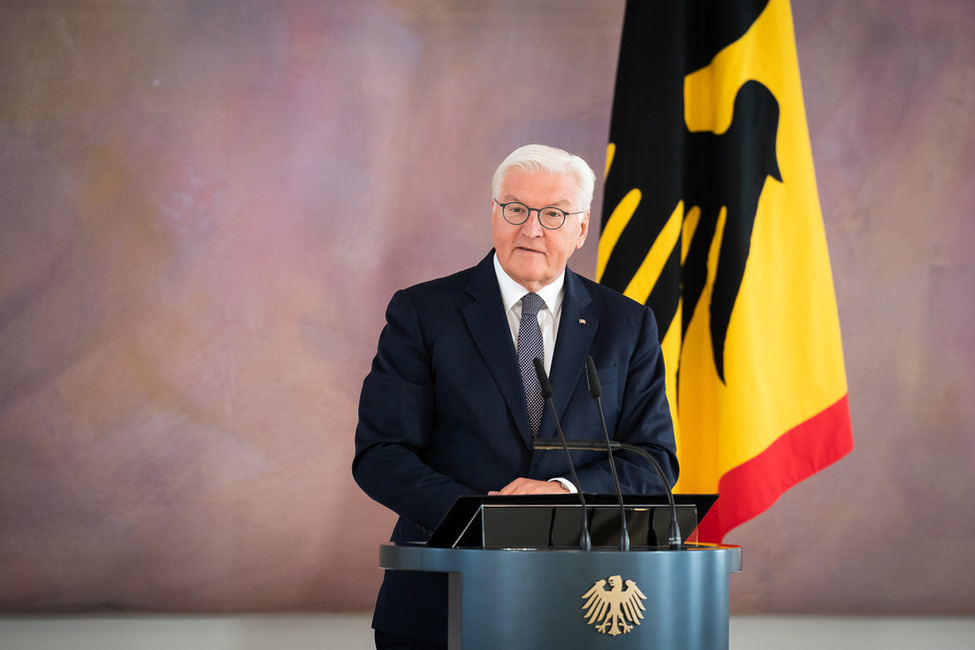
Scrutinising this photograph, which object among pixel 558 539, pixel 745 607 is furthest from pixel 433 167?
pixel 558 539

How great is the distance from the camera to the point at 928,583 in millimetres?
3510

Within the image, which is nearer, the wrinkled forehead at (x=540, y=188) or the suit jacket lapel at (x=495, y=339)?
the suit jacket lapel at (x=495, y=339)

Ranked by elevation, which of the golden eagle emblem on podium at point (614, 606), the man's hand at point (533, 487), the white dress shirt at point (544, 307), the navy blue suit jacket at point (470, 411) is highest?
the white dress shirt at point (544, 307)

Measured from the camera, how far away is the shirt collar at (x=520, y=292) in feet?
6.93

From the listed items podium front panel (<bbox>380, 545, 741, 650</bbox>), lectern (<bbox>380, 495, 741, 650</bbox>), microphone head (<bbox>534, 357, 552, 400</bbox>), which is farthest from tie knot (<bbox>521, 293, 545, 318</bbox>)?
podium front panel (<bbox>380, 545, 741, 650</bbox>)

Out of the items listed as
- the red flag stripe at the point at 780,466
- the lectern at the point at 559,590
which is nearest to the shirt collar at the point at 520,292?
the lectern at the point at 559,590

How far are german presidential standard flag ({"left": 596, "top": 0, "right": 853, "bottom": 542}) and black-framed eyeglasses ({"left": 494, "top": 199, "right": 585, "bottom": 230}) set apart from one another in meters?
1.11

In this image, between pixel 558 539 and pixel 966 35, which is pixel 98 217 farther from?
pixel 966 35

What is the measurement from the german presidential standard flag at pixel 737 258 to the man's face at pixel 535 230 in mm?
1097

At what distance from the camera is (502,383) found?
6.48 feet

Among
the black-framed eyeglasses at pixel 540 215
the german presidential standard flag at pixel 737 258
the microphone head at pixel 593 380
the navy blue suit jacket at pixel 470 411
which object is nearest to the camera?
the microphone head at pixel 593 380

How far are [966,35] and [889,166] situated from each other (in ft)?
1.95

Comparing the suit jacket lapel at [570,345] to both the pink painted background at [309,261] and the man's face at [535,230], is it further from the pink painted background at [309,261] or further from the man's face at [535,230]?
the pink painted background at [309,261]

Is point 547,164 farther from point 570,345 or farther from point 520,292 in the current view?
point 570,345
